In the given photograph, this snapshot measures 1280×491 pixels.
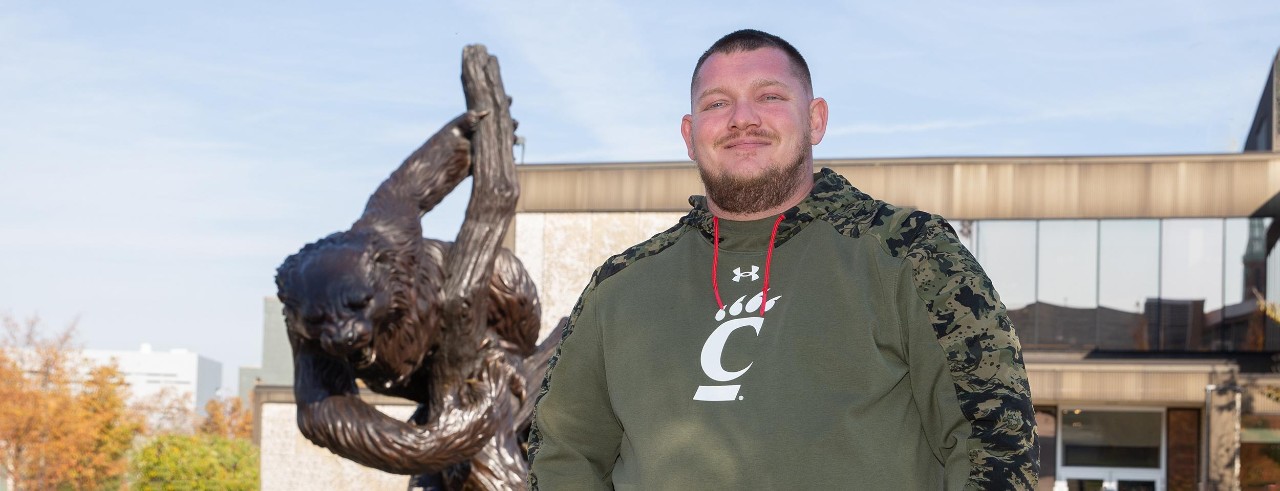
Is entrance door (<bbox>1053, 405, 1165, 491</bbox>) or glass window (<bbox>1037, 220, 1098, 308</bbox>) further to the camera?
glass window (<bbox>1037, 220, 1098, 308</bbox>)

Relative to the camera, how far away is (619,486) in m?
2.61

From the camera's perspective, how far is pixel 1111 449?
81.3 feet

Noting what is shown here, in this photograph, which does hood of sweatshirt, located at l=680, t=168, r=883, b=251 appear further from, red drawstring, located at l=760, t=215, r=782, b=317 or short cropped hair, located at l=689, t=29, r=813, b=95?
short cropped hair, located at l=689, t=29, r=813, b=95

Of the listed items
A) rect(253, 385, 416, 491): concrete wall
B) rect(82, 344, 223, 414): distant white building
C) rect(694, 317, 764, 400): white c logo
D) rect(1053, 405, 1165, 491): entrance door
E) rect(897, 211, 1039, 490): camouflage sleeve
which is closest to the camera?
rect(897, 211, 1039, 490): camouflage sleeve

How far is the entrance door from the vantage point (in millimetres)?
24766

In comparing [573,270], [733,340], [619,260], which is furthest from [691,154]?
[573,270]

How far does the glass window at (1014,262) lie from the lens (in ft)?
85.3

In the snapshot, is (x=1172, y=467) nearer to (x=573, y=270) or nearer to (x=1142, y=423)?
(x=1142, y=423)

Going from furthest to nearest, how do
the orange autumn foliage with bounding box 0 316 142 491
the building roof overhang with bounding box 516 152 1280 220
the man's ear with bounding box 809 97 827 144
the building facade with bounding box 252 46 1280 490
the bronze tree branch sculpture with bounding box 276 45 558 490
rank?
the orange autumn foliage with bounding box 0 316 142 491 → the building roof overhang with bounding box 516 152 1280 220 → the building facade with bounding box 252 46 1280 490 → the bronze tree branch sculpture with bounding box 276 45 558 490 → the man's ear with bounding box 809 97 827 144

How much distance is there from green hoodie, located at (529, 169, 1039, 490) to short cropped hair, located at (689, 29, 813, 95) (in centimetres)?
23

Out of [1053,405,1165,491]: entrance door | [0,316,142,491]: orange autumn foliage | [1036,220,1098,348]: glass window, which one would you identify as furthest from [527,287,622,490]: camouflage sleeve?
[0,316,142,491]: orange autumn foliage

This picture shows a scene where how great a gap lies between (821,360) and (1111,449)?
80.0ft

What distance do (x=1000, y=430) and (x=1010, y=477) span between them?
8cm

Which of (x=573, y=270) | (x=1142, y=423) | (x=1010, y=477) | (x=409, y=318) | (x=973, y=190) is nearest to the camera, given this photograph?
(x=1010, y=477)
